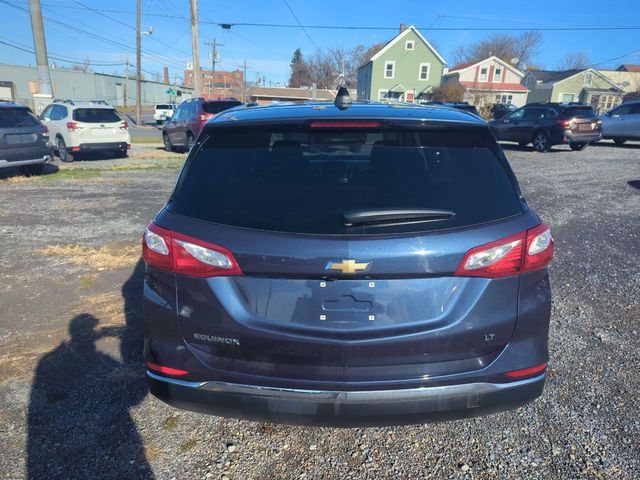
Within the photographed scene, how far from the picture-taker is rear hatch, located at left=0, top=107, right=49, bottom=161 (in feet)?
33.4

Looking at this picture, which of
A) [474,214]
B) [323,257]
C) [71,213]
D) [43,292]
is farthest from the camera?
[71,213]

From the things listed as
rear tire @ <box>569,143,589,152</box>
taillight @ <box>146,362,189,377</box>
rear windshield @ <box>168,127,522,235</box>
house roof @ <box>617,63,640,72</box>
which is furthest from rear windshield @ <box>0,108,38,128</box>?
house roof @ <box>617,63,640,72</box>

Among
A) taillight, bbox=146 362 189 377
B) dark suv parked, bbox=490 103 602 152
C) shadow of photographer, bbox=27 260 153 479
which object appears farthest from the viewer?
dark suv parked, bbox=490 103 602 152

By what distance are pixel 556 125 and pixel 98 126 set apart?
1600 centimetres

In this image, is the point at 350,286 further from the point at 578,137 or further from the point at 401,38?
the point at 401,38

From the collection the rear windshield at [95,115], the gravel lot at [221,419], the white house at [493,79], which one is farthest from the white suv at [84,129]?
the white house at [493,79]

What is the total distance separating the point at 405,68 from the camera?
Answer: 50.3 meters

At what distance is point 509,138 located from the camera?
18844mm

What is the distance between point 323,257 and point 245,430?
4.47ft

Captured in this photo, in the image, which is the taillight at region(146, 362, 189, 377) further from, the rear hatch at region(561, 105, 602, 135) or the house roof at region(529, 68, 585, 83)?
the house roof at region(529, 68, 585, 83)

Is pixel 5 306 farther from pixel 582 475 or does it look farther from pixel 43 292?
pixel 582 475

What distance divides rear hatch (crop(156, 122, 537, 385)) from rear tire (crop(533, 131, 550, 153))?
1733 centimetres

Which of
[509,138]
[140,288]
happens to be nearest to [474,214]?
[140,288]

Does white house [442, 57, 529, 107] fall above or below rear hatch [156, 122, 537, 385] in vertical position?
above
